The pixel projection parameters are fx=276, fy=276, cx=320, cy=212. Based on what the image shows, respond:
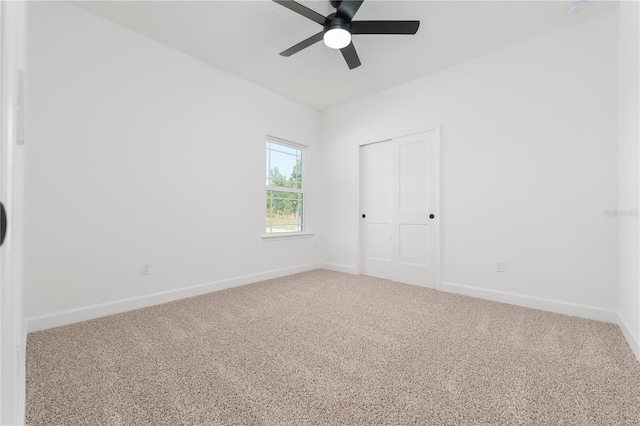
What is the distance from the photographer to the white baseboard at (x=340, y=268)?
4.22 meters

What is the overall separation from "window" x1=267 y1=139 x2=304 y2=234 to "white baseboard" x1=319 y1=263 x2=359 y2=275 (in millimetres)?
729

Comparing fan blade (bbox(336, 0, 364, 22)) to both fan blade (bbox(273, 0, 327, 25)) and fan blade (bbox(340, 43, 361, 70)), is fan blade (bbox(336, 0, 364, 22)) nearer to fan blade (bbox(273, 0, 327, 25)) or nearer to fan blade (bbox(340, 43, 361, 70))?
fan blade (bbox(273, 0, 327, 25))

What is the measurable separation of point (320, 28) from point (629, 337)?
352cm

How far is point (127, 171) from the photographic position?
8.54ft

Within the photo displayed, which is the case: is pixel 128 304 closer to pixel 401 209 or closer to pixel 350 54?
pixel 350 54

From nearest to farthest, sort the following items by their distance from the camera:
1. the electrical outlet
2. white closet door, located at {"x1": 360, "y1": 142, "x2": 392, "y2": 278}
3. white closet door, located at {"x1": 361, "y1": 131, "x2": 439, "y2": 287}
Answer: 1. the electrical outlet
2. white closet door, located at {"x1": 361, "y1": 131, "x2": 439, "y2": 287}
3. white closet door, located at {"x1": 360, "y1": 142, "x2": 392, "y2": 278}

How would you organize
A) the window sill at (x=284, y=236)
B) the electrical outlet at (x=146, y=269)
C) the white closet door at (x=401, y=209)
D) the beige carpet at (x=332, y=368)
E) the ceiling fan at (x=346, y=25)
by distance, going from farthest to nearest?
the window sill at (x=284, y=236) < the white closet door at (x=401, y=209) < the electrical outlet at (x=146, y=269) < the ceiling fan at (x=346, y=25) < the beige carpet at (x=332, y=368)

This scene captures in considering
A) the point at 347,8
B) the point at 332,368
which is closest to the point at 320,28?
the point at 347,8

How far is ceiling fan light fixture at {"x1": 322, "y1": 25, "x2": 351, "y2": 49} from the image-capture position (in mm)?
2225

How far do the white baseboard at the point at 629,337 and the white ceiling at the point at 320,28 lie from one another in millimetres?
2589

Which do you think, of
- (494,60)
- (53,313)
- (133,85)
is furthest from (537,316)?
(133,85)

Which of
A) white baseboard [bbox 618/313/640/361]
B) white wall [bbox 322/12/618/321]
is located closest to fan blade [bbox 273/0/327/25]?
white wall [bbox 322/12/618/321]

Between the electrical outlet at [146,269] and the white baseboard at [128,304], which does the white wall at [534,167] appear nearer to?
the white baseboard at [128,304]

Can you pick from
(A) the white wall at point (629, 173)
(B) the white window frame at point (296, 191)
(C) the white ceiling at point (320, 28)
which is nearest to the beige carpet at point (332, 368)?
(A) the white wall at point (629, 173)
